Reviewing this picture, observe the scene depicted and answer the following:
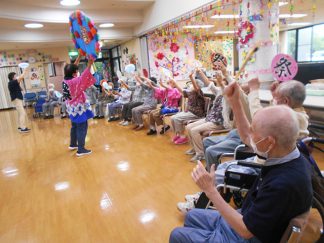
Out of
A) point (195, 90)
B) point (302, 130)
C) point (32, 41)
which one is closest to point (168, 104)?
point (195, 90)

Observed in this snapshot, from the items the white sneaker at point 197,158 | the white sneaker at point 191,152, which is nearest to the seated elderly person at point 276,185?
the white sneaker at point 197,158

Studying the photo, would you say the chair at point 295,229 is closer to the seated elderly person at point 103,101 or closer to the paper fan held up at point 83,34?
the paper fan held up at point 83,34

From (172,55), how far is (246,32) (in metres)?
4.12

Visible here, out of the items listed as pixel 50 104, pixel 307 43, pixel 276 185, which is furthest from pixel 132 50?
pixel 276 185

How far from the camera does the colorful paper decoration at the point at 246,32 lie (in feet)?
12.2

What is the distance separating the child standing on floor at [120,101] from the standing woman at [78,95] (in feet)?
7.57

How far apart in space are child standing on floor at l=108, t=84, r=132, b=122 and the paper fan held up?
2.65 m

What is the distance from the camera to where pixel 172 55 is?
7.72 m

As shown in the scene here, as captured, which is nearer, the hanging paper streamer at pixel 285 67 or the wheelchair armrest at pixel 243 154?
the wheelchair armrest at pixel 243 154

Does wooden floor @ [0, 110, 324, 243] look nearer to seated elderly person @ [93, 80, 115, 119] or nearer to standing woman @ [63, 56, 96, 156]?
standing woman @ [63, 56, 96, 156]

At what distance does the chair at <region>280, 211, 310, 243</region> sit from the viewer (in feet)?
2.96

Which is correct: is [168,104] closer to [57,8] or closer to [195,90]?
[195,90]

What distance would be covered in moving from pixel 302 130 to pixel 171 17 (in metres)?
4.56

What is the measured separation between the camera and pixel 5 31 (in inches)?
276
